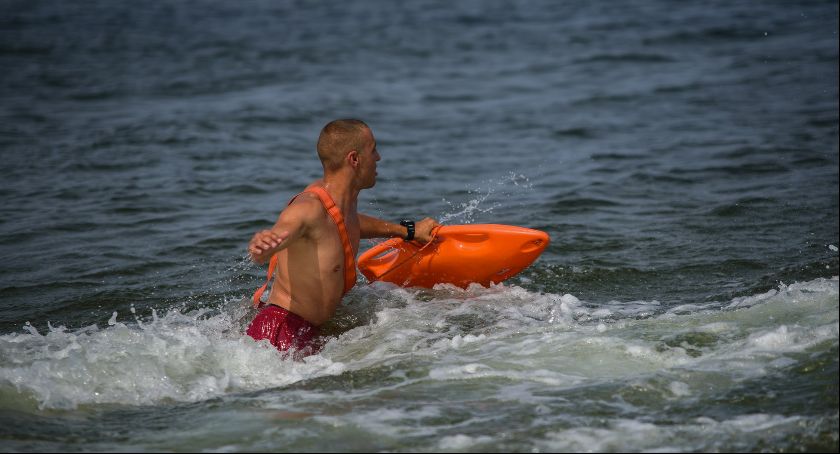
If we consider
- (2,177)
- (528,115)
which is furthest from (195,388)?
(528,115)

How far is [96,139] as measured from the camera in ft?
44.2

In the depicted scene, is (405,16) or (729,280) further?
(405,16)

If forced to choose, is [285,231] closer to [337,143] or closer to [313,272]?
[313,272]

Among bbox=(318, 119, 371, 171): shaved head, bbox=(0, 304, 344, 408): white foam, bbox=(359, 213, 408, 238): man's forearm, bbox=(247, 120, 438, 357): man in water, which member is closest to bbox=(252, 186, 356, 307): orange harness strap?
bbox=(247, 120, 438, 357): man in water

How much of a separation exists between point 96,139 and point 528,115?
20.0 feet

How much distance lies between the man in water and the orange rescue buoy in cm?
84

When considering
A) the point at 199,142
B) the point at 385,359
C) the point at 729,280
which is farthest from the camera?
the point at 199,142

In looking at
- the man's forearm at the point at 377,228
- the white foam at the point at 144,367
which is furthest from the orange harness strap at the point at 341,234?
the white foam at the point at 144,367

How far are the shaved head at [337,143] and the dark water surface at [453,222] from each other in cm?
112

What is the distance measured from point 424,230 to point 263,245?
6.26 ft

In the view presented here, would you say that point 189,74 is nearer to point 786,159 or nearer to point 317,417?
point 786,159

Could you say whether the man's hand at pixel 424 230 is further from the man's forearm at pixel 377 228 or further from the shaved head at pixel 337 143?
the shaved head at pixel 337 143

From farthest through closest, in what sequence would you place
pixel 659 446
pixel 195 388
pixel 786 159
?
pixel 786 159 → pixel 195 388 → pixel 659 446

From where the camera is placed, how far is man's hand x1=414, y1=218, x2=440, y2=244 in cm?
714
